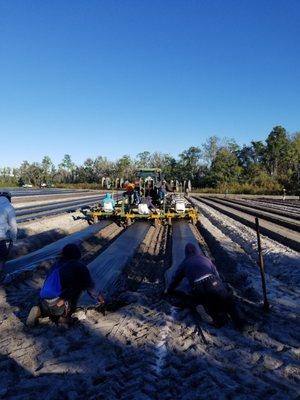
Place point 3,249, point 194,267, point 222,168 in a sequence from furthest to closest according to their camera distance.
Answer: point 222,168
point 3,249
point 194,267

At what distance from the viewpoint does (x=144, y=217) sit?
55.1 feet

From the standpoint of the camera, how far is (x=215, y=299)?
232 inches

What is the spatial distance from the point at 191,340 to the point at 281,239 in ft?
30.5

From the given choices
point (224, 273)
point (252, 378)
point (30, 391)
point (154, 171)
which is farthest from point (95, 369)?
point (154, 171)

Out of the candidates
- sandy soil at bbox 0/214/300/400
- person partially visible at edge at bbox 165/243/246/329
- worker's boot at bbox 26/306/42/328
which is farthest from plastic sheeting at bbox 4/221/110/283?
person partially visible at edge at bbox 165/243/246/329

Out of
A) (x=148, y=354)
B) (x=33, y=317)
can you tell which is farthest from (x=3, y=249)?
(x=148, y=354)

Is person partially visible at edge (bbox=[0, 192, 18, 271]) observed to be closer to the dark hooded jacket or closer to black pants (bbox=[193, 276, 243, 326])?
the dark hooded jacket

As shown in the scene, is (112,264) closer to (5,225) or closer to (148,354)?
(5,225)

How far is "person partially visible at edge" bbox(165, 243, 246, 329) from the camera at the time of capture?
580cm

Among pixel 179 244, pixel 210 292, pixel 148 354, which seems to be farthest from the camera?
pixel 179 244

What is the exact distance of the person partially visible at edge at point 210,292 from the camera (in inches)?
228

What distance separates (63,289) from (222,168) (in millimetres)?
68219

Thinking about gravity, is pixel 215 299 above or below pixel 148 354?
above

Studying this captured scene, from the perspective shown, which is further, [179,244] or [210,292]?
→ [179,244]
